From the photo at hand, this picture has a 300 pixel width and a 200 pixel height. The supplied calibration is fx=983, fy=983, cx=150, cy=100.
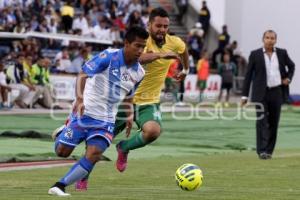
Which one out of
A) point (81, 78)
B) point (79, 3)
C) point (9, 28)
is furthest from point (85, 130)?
point (79, 3)

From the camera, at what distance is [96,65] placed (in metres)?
11.3

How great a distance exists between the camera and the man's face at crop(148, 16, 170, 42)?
542 inches

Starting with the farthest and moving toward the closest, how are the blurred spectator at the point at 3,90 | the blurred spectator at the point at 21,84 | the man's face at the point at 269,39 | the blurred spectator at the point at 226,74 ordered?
the blurred spectator at the point at 226,74 < the blurred spectator at the point at 21,84 < the blurred spectator at the point at 3,90 < the man's face at the point at 269,39

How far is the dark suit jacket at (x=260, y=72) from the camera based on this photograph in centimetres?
1775

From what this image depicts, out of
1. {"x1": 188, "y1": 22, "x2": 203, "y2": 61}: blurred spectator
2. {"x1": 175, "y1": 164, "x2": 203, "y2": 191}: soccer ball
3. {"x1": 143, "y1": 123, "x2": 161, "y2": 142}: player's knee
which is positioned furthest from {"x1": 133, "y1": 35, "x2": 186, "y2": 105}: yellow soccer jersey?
{"x1": 188, "y1": 22, "x2": 203, "y2": 61}: blurred spectator

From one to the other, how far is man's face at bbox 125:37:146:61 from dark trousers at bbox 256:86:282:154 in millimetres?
6732

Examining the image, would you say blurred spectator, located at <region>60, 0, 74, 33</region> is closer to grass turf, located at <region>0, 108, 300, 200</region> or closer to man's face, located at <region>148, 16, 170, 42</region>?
grass turf, located at <region>0, 108, 300, 200</region>

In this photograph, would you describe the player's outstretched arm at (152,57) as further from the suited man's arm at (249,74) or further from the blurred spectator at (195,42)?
the blurred spectator at (195,42)

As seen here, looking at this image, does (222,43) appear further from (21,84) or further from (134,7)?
(21,84)

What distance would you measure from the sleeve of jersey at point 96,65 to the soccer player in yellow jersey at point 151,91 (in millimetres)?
2279

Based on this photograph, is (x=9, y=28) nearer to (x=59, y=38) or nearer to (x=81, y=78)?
(x=59, y=38)

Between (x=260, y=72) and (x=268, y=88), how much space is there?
32 cm

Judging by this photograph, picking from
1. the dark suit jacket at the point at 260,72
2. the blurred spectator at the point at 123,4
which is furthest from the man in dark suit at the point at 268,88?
the blurred spectator at the point at 123,4

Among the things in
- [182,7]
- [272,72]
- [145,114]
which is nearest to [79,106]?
[145,114]
